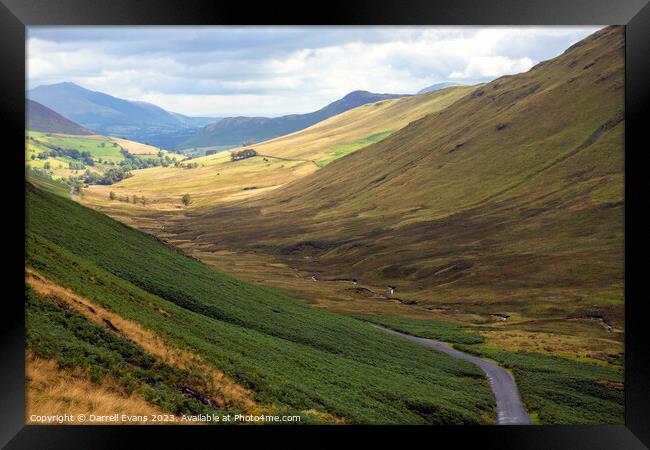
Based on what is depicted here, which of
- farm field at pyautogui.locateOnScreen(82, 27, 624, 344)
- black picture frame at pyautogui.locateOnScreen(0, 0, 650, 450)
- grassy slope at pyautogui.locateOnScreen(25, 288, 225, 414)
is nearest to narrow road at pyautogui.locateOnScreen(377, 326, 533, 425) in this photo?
black picture frame at pyautogui.locateOnScreen(0, 0, 650, 450)

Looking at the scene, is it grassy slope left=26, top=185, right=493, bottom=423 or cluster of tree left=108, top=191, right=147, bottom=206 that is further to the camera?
cluster of tree left=108, top=191, right=147, bottom=206

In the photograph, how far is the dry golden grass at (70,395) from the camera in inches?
722

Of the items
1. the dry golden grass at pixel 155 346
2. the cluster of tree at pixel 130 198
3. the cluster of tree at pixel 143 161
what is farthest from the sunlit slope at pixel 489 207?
the dry golden grass at pixel 155 346

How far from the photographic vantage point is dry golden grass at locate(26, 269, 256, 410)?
20.9 metres

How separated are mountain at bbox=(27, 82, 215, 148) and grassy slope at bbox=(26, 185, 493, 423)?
168ft

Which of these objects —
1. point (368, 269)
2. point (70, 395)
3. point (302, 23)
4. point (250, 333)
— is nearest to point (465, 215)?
point (368, 269)

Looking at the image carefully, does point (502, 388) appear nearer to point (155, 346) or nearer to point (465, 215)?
point (155, 346)

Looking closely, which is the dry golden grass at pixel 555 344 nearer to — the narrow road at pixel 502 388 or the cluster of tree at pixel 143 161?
the narrow road at pixel 502 388

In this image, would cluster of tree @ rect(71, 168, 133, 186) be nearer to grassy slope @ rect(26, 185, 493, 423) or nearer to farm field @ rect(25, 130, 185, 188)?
farm field @ rect(25, 130, 185, 188)

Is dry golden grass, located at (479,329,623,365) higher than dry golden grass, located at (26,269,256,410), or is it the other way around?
dry golden grass, located at (26,269,256,410)

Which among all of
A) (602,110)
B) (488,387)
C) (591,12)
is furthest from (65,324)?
(602,110)

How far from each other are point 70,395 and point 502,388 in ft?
95.3

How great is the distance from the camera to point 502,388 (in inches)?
1458

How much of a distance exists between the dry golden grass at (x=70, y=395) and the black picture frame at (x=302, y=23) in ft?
1.49
